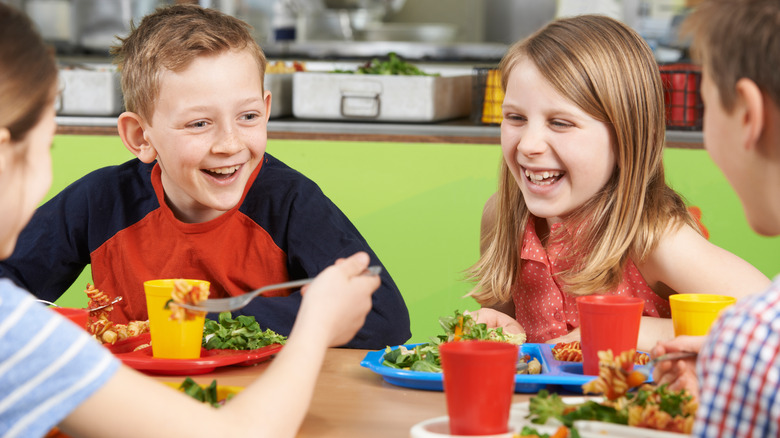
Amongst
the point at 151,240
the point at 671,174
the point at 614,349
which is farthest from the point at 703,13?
the point at 671,174

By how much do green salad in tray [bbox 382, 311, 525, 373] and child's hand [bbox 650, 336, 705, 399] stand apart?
0.23m

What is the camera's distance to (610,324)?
991 millimetres

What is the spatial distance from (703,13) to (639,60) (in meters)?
0.68

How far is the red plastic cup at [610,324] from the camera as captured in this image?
991 millimetres

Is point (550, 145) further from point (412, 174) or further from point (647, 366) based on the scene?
point (412, 174)

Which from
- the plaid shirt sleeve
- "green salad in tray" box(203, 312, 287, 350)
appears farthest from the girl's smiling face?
the plaid shirt sleeve

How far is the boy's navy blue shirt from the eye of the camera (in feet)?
4.81

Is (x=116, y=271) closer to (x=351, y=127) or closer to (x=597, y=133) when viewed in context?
(x=597, y=133)

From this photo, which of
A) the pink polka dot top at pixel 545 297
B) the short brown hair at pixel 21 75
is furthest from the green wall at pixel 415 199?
the short brown hair at pixel 21 75

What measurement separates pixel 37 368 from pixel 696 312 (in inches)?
26.9

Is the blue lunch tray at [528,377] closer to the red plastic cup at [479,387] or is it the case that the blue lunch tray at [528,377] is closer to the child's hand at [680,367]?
the child's hand at [680,367]

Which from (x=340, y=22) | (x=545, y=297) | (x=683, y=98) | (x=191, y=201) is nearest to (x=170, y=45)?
(x=191, y=201)

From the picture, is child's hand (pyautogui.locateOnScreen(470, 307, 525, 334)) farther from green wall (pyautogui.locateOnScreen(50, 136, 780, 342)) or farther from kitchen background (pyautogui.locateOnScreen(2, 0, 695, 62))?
kitchen background (pyautogui.locateOnScreen(2, 0, 695, 62))

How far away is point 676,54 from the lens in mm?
3156
